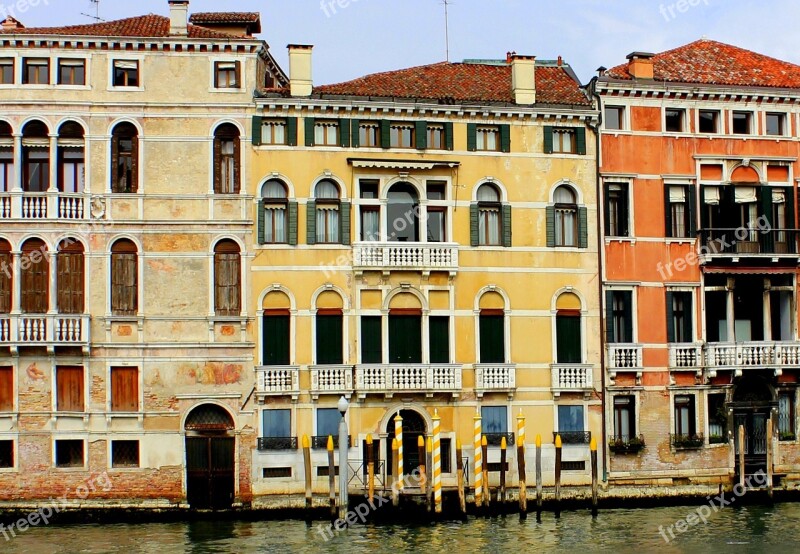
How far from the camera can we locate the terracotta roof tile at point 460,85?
97.8ft

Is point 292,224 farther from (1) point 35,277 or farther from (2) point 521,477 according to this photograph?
(2) point 521,477

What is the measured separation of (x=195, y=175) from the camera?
28.3m

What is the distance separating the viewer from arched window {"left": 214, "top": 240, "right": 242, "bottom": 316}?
28.4 meters

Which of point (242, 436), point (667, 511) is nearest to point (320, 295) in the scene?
point (242, 436)

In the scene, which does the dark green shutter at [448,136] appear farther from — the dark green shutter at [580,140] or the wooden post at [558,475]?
the wooden post at [558,475]

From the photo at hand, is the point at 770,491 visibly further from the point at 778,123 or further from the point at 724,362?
the point at 778,123

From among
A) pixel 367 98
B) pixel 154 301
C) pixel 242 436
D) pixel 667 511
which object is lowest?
pixel 667 511

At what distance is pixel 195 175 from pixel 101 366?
15.3ft

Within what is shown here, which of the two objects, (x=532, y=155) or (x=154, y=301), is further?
(x=532, y=155)

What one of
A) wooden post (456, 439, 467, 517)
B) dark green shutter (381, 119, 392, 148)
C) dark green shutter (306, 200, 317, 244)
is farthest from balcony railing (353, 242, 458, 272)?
wooden post (456, 439, 467, 517)

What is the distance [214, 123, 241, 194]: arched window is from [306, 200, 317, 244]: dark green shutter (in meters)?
1.63

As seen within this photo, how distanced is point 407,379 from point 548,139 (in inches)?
261

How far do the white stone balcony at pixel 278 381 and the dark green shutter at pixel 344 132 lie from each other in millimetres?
5194

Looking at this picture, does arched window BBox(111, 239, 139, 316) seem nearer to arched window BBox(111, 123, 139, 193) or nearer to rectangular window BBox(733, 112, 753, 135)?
arched window BBox(111, 123, 139, 193)
